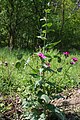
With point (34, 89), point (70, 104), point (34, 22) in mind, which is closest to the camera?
point (34, 89)

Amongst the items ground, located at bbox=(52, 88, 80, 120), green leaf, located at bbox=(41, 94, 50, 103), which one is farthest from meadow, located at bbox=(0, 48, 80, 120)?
ground, located at bbox=(52, 88, 80, 120)

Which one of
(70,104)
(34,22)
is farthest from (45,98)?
(34,22)

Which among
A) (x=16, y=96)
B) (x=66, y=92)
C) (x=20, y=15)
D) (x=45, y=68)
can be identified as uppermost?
(x=45, y=68)

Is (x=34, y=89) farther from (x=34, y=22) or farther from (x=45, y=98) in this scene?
(x=34, y=22)

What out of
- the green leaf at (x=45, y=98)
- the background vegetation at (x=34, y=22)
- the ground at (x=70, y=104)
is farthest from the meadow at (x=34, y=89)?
the background vegetation at (x=34, y=22)

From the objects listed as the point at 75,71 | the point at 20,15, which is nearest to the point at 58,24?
the point at 20,15

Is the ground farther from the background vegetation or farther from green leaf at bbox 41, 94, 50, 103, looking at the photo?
the background vegetation

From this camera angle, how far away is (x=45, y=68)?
263 centimetres

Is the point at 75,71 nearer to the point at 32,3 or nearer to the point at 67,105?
the point at 67,105

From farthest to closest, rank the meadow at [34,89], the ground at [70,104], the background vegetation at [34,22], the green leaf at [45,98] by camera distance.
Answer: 1. the background vegetation at [34,22]
2. the ground at [70,104]
3. the meadow at [34,89]
4. the green leaf at [45,98]

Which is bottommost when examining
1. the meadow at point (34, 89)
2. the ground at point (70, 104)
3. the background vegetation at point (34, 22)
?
the background vegetation at point (34, 22)

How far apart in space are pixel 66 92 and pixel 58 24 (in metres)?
8.72

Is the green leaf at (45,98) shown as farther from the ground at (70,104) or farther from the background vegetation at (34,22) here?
the background vegetation at (34,22)

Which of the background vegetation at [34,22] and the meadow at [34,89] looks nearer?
the meadow at [34,89]
